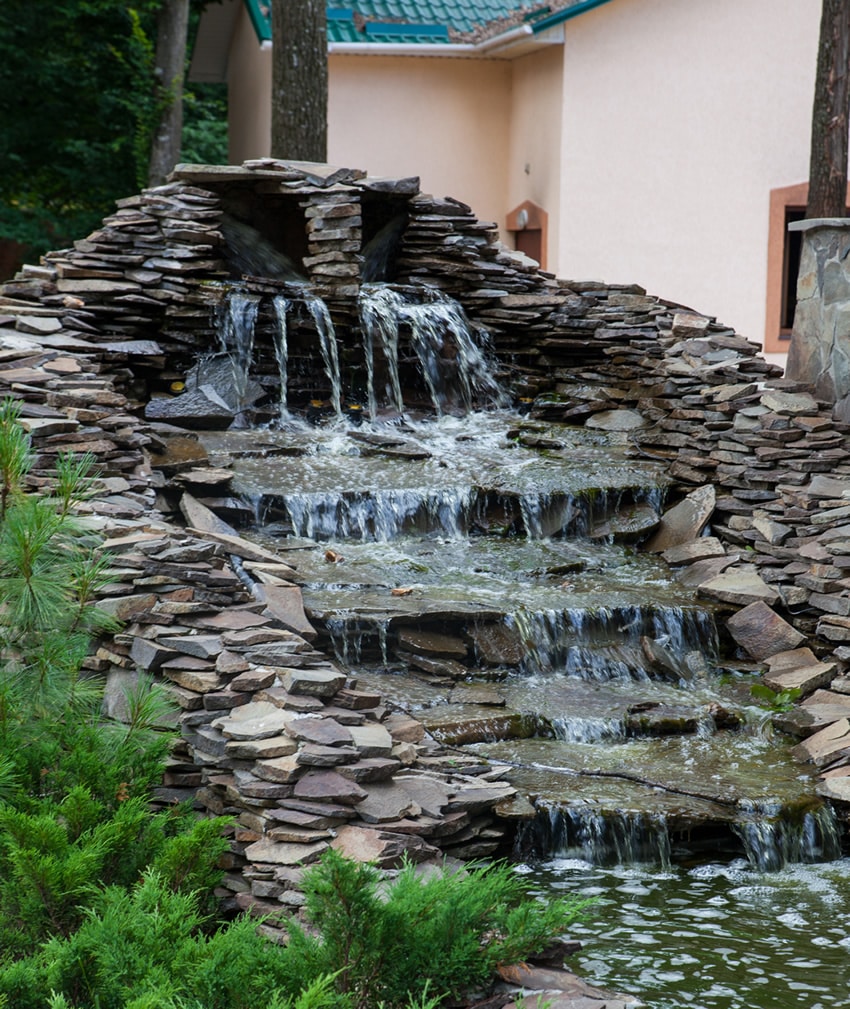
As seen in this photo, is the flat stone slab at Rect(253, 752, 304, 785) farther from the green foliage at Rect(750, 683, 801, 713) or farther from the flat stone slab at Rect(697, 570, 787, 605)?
the flat stone slab at Rect(697, 570, 787, 605)

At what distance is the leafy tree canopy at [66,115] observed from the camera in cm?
1859

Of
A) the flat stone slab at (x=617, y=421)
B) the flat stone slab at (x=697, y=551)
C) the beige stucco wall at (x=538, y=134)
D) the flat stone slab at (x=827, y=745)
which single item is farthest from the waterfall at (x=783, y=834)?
the beige stucco wall at (x=538, y=134)

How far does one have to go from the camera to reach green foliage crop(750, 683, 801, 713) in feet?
23.7

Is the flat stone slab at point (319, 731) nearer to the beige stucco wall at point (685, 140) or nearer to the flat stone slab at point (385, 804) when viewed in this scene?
the flat stone slab at point (385, 804)

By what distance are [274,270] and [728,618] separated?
578 cm

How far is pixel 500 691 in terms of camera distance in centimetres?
710

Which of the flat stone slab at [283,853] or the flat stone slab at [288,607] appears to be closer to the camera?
the flat stone slab at [283,853]

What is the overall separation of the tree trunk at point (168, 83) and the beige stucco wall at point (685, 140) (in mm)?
5783

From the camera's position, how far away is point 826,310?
9125 millimetres

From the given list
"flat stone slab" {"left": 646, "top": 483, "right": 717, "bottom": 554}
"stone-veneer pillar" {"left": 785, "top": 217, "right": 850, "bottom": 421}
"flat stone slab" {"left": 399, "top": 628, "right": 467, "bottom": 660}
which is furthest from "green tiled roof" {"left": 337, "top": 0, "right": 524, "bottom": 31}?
"flat stone slab" {"left": 399, "top": 628, "right": 467, "bottom": 660}

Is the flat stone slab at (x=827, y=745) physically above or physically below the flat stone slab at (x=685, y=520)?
below

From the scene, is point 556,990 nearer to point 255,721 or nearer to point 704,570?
point 255,721

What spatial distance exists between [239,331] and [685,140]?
6018 millimetres

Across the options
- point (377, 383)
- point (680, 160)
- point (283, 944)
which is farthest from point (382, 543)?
point (680, 160)
